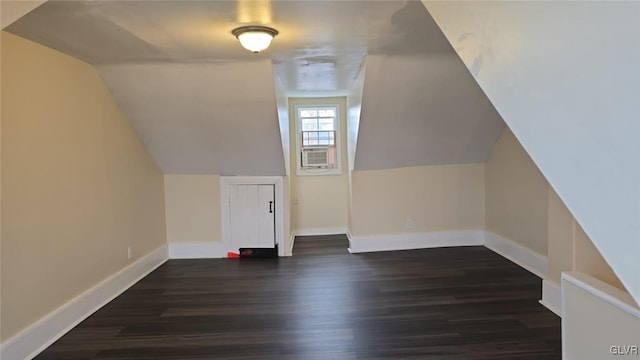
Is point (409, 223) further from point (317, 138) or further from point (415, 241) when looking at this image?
point (317, 138)

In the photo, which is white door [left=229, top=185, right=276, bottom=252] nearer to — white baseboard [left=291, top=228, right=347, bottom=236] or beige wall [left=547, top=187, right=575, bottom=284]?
white baseboard [left=291, top=228, right=347, bottom=236]

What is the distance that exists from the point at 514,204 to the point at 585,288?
2736 mm

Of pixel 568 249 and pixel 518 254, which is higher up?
pixel 568 249

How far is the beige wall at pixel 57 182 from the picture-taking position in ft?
8.38

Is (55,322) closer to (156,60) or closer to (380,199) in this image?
(156,60)

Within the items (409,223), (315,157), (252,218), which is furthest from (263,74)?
(409,223)

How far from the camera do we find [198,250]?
5141 millimetres

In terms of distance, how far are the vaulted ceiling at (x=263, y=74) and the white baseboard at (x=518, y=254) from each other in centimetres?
106

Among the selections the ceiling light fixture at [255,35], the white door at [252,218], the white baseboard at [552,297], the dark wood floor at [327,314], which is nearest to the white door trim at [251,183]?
the white door at [252,218]

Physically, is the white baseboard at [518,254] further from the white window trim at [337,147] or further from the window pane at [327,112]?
the window pane at [327,112]

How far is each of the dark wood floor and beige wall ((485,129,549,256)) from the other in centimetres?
38

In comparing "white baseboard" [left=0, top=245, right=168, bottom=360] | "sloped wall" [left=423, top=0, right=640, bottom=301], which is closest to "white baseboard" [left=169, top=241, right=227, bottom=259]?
"white baseboard" [left=0, top=245, right=168, bottom=360]

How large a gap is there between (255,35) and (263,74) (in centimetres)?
107

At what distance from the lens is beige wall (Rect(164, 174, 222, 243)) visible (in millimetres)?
5086
